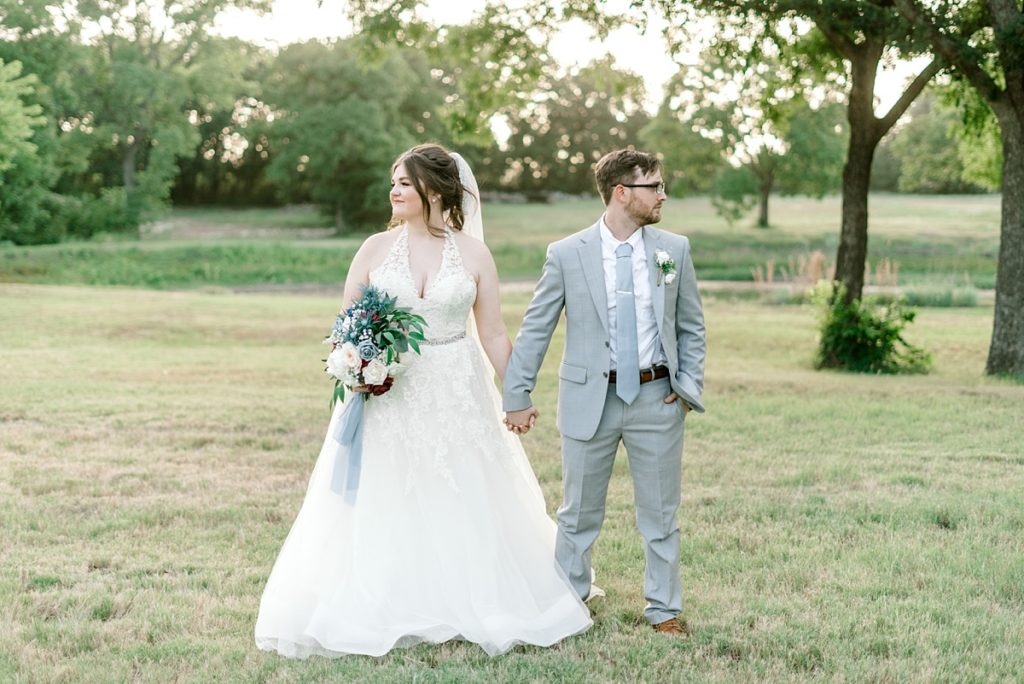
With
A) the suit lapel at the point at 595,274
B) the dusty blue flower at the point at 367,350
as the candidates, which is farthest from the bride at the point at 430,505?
the suit lapel at the point at 595,274

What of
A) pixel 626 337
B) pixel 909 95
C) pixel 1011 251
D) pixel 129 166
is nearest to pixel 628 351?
pixel 626 337

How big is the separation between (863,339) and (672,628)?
419 inches

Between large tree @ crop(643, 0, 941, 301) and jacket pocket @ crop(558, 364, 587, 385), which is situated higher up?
large tree @ crop(643, 0, 941, 301)

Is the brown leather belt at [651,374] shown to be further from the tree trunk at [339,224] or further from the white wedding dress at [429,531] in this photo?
the tree trunk at [339,224]

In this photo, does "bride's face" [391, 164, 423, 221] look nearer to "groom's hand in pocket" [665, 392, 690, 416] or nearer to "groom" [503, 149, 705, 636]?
"groom" [503, 149, 705, 636]

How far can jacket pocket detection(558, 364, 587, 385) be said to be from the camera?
181 inches

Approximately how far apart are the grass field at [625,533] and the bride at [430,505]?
0.16 metres

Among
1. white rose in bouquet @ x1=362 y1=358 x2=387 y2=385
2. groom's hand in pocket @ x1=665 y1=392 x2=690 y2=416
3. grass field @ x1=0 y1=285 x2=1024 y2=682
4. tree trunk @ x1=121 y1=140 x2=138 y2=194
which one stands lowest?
grass field @ x1=0 y1=285 x2=1024 y2=682

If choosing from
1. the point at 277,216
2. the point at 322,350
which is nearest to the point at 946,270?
the point at 322,350

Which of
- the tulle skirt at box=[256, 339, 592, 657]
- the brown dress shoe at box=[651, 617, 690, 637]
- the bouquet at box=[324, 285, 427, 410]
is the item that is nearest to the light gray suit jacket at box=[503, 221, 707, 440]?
the tulle skirt at box=[256, 339, 592, 657]

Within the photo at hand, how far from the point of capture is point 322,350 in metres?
15.6

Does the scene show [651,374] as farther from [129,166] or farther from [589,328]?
[129,166]

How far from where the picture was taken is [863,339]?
14.4 metres

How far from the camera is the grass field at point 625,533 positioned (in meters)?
4.39
